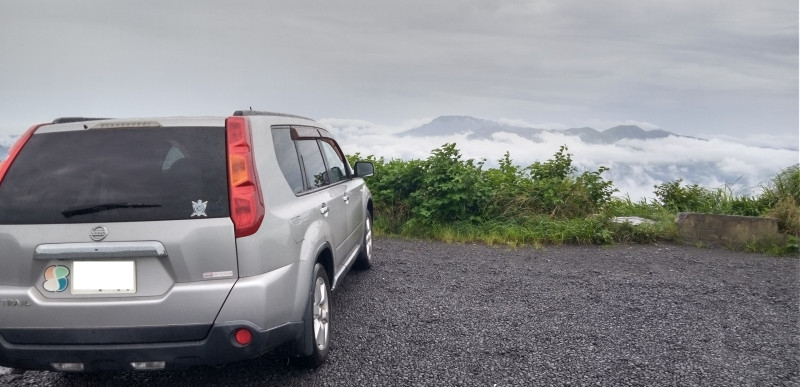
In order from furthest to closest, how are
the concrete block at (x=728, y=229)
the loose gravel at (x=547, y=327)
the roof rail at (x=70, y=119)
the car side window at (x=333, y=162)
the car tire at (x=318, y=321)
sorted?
the concrete block at (x=728, y=229) < the car side window at (x=333, y=162) < the loose gravel at (x=547, y=327) < the car tire at (x=318, y=321) < the roof rail at (x=70, y=119)

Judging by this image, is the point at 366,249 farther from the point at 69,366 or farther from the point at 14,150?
the point at 14,150

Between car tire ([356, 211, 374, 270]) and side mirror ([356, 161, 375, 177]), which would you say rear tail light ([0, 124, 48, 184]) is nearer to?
side mirror ([356, 161, 375, 177])

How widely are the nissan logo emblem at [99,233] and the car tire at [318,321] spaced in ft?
3.77

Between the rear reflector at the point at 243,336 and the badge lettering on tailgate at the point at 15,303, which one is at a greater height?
the badge lettering on tailgate at the point at 15,303

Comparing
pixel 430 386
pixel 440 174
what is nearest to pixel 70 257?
pixel 430 386

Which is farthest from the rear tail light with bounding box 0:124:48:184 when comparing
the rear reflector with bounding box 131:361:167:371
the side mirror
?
the side mirror

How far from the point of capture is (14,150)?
3.00 meters

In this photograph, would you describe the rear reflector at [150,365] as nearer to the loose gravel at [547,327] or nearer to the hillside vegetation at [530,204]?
the loose gravel at [547,327]

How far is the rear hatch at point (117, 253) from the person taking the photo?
108 inches

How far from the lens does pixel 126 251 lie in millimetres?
2723

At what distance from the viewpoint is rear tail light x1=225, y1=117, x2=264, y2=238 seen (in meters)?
2.81

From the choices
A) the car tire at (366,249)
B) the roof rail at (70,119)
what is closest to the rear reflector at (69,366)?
the roof rail at (70,119)

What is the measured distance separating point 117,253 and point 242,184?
679mm

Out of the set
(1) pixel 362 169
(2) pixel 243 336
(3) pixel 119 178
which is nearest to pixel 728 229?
(1) pixel 362 169
